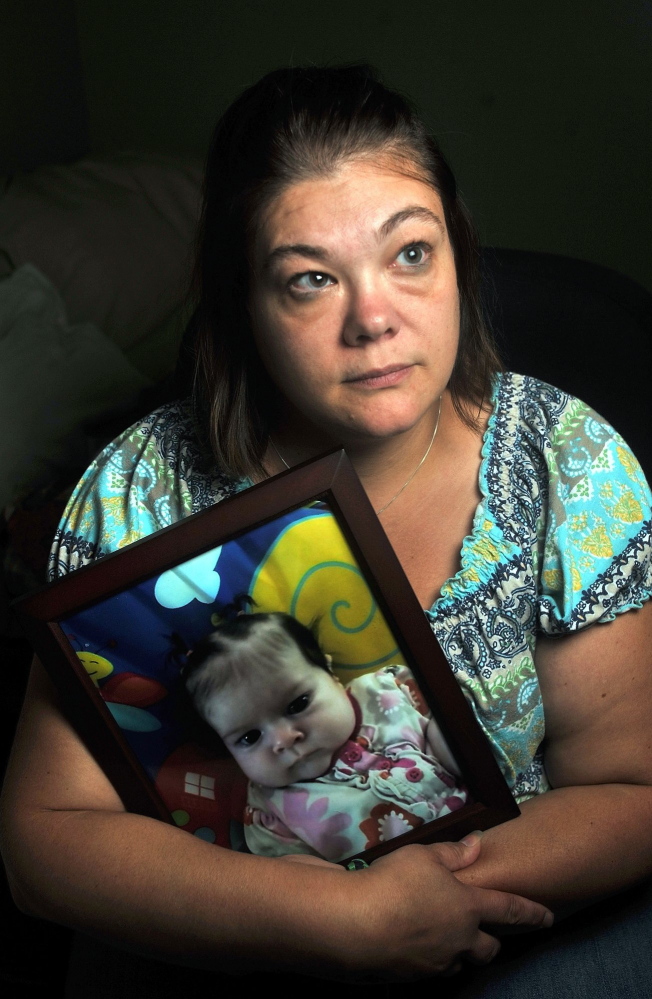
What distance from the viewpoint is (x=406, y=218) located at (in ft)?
2.85

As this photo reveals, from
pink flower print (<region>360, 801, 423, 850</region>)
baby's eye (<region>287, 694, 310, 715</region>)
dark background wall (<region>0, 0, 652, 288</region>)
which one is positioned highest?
dark background wall (<region>0, 0, 652, 288</region>)

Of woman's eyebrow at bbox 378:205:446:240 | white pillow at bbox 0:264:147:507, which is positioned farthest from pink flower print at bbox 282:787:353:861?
white pillow at bbox 0:264:147:507

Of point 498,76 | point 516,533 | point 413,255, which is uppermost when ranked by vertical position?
point 498,76

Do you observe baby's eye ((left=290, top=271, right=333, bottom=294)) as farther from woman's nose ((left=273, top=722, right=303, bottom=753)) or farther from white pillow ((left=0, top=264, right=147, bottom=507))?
white pillow ((left=0, top=264, right=147, bottom=507))

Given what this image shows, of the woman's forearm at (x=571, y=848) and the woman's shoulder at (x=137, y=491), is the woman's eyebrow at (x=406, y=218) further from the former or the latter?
the woman's forearm at (x=571, y=848)

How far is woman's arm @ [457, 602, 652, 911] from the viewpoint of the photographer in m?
0.92

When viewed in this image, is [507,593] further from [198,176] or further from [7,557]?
[198,176]

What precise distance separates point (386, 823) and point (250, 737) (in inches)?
6.4

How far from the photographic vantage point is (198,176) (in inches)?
95.1

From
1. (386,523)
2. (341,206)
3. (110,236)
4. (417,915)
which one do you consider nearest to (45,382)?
(110,236)

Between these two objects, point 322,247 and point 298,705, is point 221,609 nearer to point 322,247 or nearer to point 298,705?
point 298,705

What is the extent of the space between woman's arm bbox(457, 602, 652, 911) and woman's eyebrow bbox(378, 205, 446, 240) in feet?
1.56

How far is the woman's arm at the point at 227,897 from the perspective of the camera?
820mm

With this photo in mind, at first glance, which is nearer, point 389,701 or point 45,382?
point 389,701
